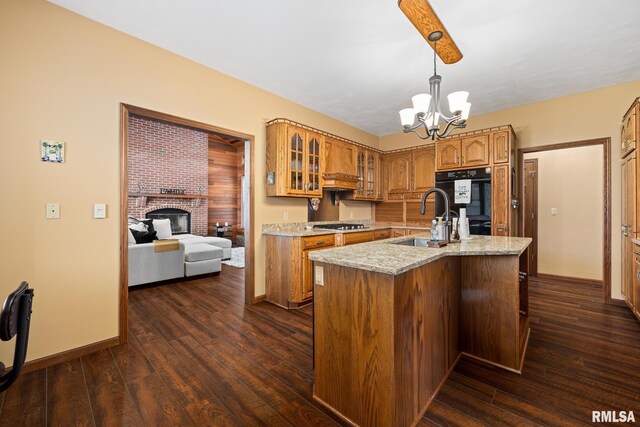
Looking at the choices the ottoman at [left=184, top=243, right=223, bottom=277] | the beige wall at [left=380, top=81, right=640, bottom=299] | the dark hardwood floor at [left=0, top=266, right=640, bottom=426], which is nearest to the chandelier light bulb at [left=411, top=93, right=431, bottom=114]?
the dark hardwood floor at [left=0, top=266, right=640, bottom=426]

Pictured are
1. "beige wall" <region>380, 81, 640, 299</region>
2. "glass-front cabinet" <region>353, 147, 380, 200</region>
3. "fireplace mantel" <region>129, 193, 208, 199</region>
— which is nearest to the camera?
"beige wall" <region>380, 81, 640, 299</region>

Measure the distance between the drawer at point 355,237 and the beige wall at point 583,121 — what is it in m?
2.56

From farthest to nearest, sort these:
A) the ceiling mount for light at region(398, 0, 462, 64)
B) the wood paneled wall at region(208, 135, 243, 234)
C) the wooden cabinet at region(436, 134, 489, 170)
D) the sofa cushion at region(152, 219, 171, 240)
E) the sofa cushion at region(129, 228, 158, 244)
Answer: the wood paneled wall at region(208, 135, 243, 234) → the sofa cushion at region(152, 219, 171, 240) → the sofa cushion at region(129, 228, 158, 244) → the wooden cabinet at region(436, 134, 489, 170) → the ceiling mount for light at region(398, 0, 462, 64)

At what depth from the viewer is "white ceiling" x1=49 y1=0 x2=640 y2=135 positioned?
6.77 ft

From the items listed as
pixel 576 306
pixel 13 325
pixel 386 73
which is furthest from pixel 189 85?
pixel 576 306

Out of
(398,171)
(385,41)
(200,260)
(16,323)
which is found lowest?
(200,260)

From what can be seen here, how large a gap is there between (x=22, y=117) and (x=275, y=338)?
2.57m

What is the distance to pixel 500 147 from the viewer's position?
3.65 meters

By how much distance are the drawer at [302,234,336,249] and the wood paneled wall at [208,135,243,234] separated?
17.2 ft

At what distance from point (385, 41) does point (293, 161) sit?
5.56 feet

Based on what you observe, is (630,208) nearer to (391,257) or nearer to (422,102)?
(422,102)

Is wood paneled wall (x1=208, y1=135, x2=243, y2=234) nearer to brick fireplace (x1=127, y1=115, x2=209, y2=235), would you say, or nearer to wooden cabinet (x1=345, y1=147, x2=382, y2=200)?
brick fireplace (x1=127, y1=115, x2=209, y2=235)

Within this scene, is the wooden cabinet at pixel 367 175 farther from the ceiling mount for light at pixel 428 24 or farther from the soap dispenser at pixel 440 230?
the soap dispenser at pixel 440 230

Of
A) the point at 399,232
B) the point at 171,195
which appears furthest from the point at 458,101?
the point at 171,195
